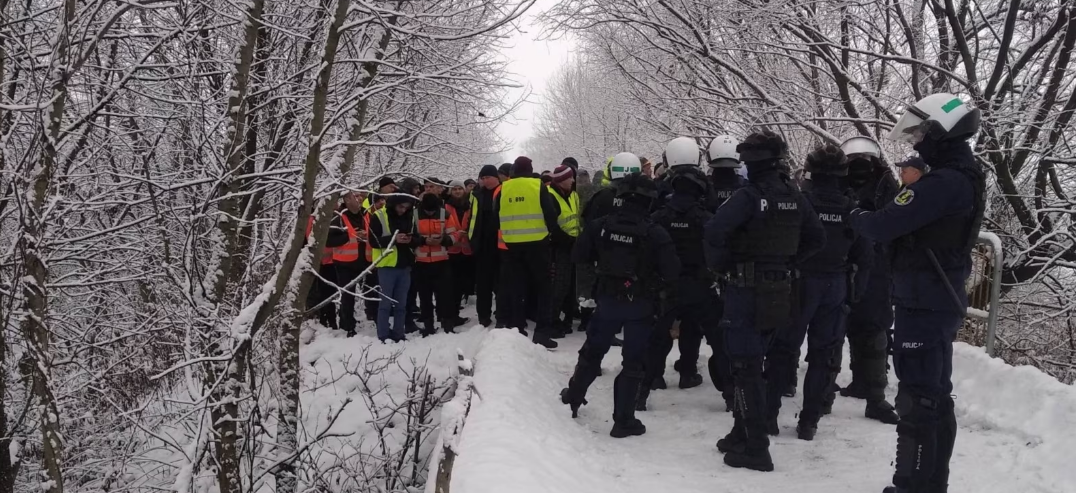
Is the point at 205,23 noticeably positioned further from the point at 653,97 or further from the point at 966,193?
the point at 653,97

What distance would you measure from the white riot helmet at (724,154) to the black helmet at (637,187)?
642 mm

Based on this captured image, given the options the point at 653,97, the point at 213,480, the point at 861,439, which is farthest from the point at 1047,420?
the point at 653,97

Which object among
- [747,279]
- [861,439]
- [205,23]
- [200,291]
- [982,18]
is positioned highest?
[982,18]

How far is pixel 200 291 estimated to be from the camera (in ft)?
15.8

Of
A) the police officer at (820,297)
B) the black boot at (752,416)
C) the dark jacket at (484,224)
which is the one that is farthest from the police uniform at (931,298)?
the dark jacket at (484,224)

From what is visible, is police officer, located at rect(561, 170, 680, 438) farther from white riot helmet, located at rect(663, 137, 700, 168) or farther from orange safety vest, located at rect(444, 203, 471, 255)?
orange safety vest, located at rect(444, 203, 471, 255)

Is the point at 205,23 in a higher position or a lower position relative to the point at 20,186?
higher

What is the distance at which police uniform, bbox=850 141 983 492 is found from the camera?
12.2ft

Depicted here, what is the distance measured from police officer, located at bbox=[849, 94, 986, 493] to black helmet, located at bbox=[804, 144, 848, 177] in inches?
45.3

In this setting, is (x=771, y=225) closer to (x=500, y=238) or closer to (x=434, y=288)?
(x=500, y=238)

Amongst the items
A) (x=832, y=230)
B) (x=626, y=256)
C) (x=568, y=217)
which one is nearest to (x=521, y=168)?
(x=568, y=217)

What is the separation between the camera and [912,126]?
3.86m

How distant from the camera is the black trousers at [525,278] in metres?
7.84

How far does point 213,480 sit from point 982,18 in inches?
404
